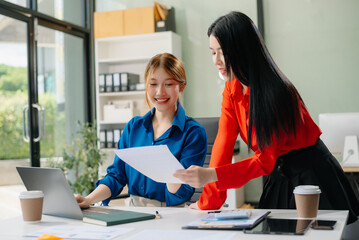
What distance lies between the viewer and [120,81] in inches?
199

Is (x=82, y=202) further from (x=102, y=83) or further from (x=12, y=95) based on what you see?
(x=102, y=83)

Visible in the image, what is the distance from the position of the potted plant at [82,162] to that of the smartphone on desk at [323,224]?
3.62 metres

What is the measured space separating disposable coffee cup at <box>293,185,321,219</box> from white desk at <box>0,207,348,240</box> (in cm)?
4

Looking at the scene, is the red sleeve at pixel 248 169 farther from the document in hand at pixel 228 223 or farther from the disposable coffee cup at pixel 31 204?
the disposable coffee cup at pixel 31 204

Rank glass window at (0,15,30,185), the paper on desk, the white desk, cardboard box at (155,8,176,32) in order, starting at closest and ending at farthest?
1. the white desk
2. the paper on desk
3. glass window at (0,15,30,185)
4. cardboard box at (155,8,176,32)

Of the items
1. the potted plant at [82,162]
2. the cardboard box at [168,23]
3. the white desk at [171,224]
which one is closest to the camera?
the white desk at [171,224]

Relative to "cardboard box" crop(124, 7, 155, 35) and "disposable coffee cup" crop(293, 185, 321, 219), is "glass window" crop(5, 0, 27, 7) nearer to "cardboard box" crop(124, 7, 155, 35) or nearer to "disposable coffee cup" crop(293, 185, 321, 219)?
"cardboard box" crop(124, 7, 155, 35)

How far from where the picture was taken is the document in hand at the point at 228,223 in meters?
1.28

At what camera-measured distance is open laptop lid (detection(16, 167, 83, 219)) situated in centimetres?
151

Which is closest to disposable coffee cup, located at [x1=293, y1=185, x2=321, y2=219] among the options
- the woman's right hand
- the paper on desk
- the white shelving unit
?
the paper on desk

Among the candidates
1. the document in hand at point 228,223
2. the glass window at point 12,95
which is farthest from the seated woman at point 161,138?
the glass window at point 12,95

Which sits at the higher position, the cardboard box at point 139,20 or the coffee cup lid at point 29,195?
the cardboard box at point 139,20

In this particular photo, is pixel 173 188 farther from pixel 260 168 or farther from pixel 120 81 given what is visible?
pixel 120 81

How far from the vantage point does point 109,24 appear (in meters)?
5.16
